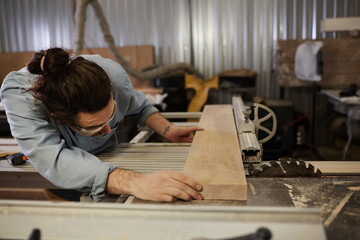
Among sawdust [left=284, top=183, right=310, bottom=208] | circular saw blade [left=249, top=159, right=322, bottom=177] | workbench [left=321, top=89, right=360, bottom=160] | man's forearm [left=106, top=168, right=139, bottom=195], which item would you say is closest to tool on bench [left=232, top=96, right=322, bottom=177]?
circular saw blade [left=249, top=159, right=322, bottom=177]

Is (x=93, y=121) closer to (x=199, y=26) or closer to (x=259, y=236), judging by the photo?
(x=259, y=236)

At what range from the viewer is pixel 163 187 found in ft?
2.92

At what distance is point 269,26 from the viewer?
4.36m

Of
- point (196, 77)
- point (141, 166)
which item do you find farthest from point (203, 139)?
point (196, 77)

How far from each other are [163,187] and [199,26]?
153 inches

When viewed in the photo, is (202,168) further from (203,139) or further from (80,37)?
(80,37)

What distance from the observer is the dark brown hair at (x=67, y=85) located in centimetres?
98

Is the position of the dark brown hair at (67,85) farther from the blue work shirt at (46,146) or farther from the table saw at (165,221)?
the table saw at (165,221)

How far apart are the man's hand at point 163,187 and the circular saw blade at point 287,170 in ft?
1.05

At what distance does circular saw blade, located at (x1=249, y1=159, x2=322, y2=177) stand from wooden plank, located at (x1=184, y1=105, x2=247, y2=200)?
4.0 inches

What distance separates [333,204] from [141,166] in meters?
0.66

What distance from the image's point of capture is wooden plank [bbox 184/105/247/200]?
89cm

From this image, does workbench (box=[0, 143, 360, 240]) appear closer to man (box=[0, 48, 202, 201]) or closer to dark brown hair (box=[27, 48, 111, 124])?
man (box=[0, 48, 202, 201])

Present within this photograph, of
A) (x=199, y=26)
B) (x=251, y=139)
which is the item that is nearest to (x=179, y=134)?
(x=251, y=139)
